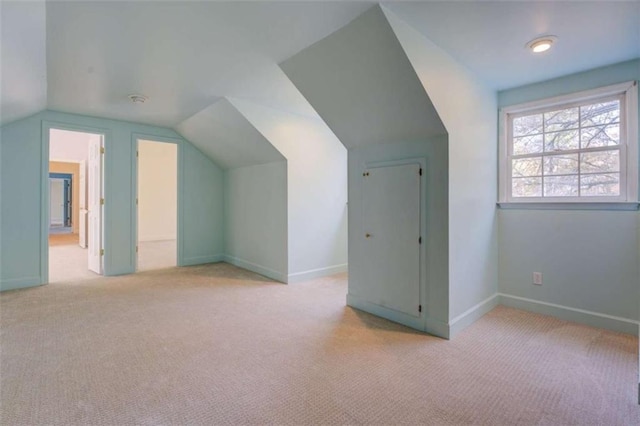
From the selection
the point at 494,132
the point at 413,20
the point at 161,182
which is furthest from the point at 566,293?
the point at 161,182

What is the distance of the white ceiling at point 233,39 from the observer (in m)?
1.95

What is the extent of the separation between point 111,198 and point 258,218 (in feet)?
7.08

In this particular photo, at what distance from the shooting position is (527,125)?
3236 mm

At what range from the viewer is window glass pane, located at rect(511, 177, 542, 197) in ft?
10.4

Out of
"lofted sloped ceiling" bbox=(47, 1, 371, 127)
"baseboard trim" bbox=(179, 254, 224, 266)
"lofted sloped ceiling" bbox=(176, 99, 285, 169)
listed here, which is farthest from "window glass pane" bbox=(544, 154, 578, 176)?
"baseboard trim" bbox=(179, 254, 224, 266)

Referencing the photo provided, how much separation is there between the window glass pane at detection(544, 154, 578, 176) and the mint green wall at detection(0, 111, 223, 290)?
4.87 meters

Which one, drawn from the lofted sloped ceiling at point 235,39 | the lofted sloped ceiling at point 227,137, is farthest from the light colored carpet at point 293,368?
the lofted sloped ceiling at point 227,137

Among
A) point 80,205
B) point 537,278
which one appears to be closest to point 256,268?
point 537,278

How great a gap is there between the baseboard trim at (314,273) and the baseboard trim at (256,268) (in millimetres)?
125

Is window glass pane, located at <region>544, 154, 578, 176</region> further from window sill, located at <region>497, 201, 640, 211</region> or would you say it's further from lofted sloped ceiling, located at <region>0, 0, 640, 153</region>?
lofted sloped ceiling, located at <region>0, 0, 640, 153</region>

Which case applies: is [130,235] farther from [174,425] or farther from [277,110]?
[174,425]

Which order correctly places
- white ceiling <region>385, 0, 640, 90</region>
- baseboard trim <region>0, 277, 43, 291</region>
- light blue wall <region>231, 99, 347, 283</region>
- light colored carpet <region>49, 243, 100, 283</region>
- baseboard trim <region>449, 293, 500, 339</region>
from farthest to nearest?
1. light colored carpet <region>49, 243, 100, 283</region>
2. light blue wall <region>231, 99, 347, 283</region>
3. baseboard trim <region>0, 277, 43, 291</region>
4. baseboard trim <region>449, 293, 500, 339</region>
5. white ceiling <region>385, 0, 640, 90</region>

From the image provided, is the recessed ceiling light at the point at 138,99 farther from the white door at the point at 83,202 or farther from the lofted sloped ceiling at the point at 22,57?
the white door at the point at 83,202

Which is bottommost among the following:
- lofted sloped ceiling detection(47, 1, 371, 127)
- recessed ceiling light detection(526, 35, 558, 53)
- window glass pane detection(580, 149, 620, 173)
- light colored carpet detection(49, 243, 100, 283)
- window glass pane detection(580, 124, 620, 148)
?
light colored carpet detection(49, 243, 100, 283)
